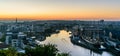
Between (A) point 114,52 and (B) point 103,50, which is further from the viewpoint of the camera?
(B) point 103,50

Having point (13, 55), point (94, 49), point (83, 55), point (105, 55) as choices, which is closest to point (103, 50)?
point (94, 49)

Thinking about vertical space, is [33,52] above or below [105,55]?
above

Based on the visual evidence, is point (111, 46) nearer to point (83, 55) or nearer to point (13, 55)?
point (83, 55)

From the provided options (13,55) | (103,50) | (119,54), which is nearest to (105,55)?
(119,54)

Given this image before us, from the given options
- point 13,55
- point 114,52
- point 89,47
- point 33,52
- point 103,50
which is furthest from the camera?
point 89,47

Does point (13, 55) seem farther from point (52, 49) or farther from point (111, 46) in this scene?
point (111, 46)

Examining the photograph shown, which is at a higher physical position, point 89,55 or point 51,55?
point 51,55

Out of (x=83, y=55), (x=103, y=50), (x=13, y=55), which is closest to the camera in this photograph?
(x=13, y=55)

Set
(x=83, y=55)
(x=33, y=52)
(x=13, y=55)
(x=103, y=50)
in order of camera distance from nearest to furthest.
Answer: (x=13, y=55) → (x=33, y=52) → (x=83, y=55) → (x=103, y=50)

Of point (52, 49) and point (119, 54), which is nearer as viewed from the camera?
point (52, 49)
